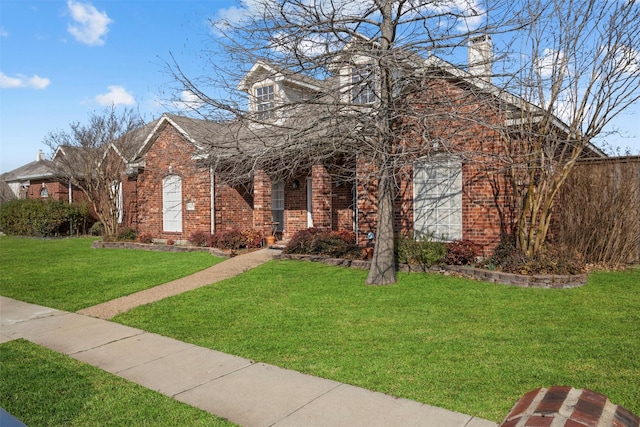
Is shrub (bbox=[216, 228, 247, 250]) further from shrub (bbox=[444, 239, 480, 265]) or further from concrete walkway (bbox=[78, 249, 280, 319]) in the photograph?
shrub (bbox=[444, 239, 480, 265])

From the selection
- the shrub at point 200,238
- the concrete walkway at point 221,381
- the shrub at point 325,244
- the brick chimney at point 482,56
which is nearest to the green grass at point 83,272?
the shrub at point 200,238

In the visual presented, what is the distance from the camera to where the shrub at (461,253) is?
33.2 ft

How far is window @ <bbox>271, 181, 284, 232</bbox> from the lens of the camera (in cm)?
1716

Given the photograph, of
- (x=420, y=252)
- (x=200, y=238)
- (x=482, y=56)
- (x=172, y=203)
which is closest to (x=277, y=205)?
(x=200, y=238)

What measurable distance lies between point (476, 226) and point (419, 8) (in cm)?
521

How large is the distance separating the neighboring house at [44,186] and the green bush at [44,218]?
1.49 meters

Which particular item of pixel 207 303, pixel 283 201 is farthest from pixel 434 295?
pixel 283 201

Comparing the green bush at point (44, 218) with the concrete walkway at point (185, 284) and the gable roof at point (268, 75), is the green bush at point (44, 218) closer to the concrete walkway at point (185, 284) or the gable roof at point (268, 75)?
the concrete walkway at point (185, 284)

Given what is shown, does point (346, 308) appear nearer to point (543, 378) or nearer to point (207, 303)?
point (207, 303)

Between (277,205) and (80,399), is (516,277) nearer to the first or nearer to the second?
(80,399)

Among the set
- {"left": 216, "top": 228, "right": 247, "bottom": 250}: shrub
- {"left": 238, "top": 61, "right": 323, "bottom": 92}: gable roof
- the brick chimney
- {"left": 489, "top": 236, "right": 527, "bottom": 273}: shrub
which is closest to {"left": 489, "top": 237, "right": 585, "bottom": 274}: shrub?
{"left": 489, "top": 236, "right": 527, "bottom": 273}: shrub

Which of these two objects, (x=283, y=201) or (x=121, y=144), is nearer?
(x=283, y=201)

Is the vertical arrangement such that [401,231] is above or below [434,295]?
above

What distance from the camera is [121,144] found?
19484 mm
